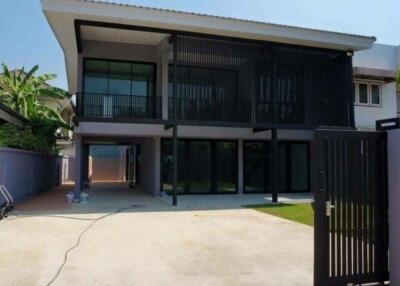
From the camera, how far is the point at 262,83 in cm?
1528

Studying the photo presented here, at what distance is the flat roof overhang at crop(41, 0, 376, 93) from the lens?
39.6ft

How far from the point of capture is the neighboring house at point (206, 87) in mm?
13938

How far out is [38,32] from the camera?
15.9m

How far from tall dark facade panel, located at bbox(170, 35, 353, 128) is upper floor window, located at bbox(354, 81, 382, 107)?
345 centimetres

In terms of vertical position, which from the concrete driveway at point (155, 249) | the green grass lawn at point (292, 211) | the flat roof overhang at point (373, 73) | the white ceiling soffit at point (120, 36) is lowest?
the concrete driveway at point (155, 249)

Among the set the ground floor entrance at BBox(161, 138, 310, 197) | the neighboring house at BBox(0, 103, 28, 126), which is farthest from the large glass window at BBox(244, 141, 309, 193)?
the neighboring house at BBox(0, 103, 28, 126)

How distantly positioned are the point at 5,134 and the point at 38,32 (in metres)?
4.43

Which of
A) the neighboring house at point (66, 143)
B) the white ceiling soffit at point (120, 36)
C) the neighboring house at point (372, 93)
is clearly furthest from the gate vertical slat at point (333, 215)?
the neighboring house at point (66, 143)

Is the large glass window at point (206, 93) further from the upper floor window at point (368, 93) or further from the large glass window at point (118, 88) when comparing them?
the upper floor window at point (368, 93)

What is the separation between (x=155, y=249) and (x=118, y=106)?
9.63 metres

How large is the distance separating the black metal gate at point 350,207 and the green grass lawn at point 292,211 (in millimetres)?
4596

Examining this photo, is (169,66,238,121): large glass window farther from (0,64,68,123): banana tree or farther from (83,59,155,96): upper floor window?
(0,64,68,123): banana tree

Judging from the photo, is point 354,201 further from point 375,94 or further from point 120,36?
point 375,94

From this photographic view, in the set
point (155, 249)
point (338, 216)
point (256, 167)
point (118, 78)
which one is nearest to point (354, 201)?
point (338, 216)
